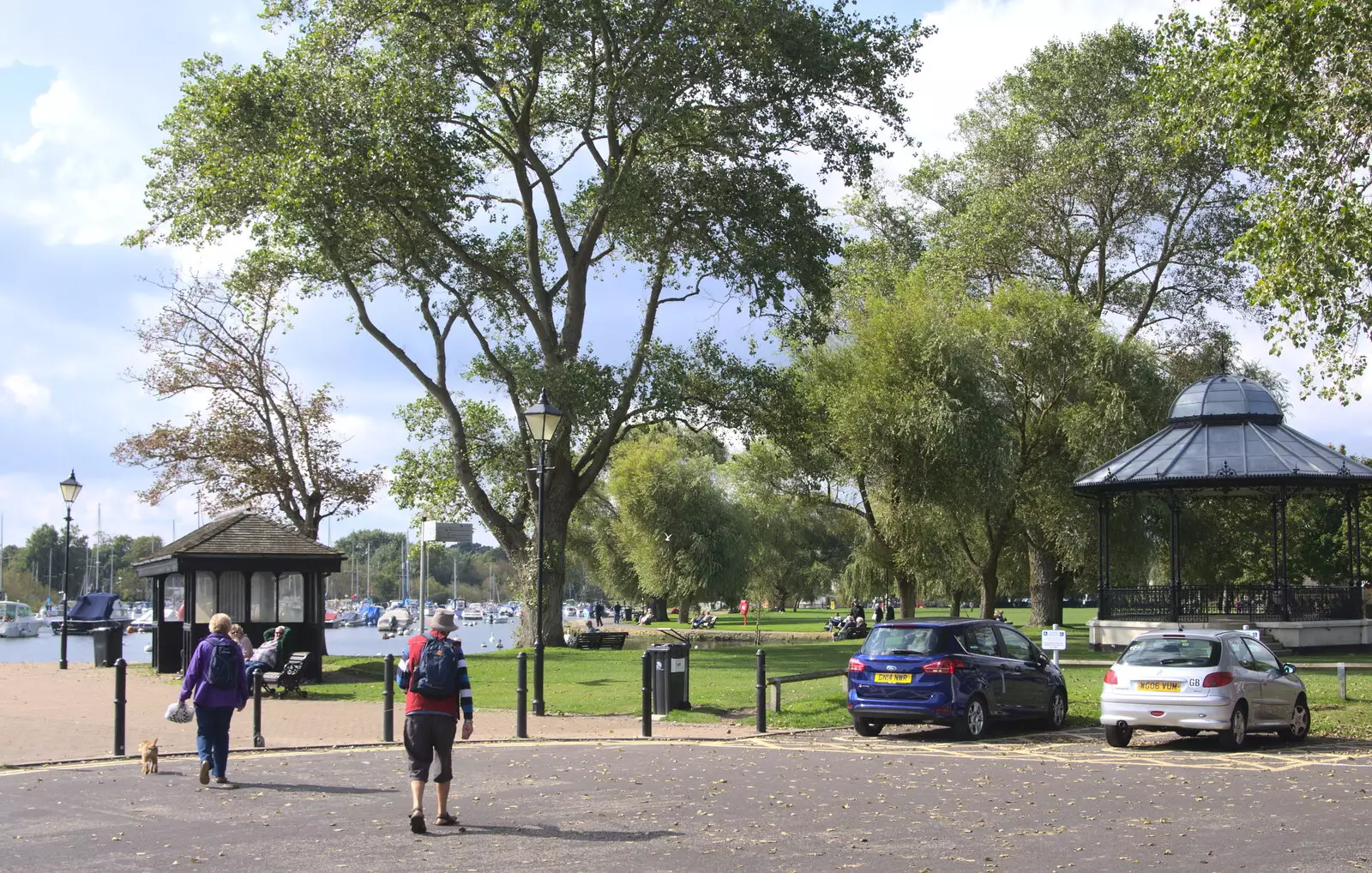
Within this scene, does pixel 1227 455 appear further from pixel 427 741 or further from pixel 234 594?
pixel 427 741

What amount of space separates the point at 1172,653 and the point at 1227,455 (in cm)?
1646

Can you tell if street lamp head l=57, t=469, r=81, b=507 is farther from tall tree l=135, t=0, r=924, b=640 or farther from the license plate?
the license plate

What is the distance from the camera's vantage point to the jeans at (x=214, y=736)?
43.0 feet

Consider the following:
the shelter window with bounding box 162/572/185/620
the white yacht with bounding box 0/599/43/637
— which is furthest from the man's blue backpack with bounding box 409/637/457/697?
the white yacht with bounding box 0/599/43/637

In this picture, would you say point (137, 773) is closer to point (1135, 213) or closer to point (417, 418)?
point (417, 418)

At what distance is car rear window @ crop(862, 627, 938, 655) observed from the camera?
1748 cm

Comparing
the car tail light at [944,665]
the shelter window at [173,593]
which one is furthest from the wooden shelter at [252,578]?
the car tail light at [944,665]

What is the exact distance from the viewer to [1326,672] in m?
26.8

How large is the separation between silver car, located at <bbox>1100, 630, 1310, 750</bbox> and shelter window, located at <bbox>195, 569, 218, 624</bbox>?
19034 mm

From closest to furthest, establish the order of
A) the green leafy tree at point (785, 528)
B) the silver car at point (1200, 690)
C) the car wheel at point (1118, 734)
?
the silver car at point (1200, 690), the car wheel at point (1118, 734), the green leafy tree at point (785, 528)

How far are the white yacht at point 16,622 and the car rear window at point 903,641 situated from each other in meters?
98.2

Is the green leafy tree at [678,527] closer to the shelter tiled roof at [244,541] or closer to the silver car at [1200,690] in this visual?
the shelter tiled roof at [244,541]

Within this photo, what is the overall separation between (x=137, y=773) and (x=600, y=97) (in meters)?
25.3

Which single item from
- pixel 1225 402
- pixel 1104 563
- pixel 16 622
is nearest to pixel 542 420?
pixel 1104 563
